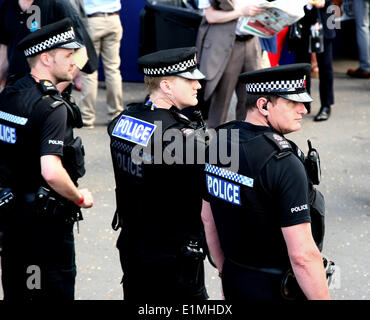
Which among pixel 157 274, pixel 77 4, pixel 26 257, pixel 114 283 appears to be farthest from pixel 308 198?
pixel 77 4

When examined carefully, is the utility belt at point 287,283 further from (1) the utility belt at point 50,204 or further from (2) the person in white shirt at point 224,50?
(2) the person in white shirt at point 224,50

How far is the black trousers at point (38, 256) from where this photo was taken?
13.6 ft

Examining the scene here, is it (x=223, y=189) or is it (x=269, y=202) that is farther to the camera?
(x=223, y=189)

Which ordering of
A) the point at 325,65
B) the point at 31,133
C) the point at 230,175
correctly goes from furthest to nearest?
1. the point at 325,65
2. the point at 31,133
3. the point at 230,175

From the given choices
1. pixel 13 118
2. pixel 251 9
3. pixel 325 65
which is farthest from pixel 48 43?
pixel 325 65

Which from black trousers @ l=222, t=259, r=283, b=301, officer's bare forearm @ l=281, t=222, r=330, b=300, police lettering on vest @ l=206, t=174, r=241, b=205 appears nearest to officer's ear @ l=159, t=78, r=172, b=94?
police lettering on vest @ l=206, t=174, r=241, b=205

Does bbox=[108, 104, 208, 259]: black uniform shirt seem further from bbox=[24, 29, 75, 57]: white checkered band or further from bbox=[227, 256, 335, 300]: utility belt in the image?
bbox=[24, 29, 75, 57]: white checkered band

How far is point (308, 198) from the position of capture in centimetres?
318

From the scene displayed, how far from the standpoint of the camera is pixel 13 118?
3941mm

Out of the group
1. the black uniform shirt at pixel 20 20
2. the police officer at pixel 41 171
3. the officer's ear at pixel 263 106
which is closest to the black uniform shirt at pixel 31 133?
the police officer at pixel 41 171

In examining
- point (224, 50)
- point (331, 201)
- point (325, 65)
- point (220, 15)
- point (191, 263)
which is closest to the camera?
Answer: point (191, 263)

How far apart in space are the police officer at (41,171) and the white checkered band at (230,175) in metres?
0.95

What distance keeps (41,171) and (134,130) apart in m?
0.62

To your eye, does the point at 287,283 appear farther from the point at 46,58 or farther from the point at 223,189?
the point at 46,58
